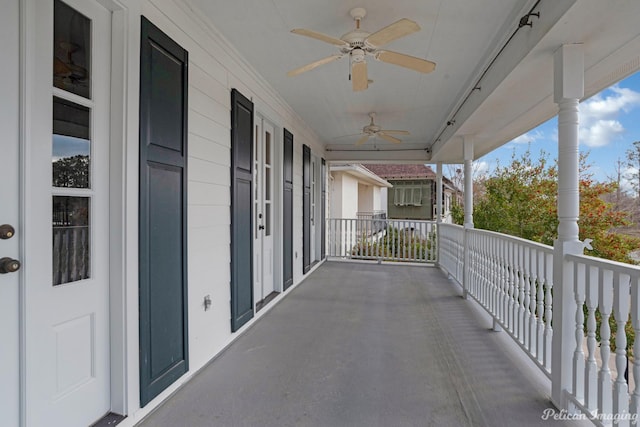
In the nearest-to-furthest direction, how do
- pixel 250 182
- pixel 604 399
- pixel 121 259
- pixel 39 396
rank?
pixel 39 396 < pixel 604 399 < pixel 121 259 < pixel 250 182

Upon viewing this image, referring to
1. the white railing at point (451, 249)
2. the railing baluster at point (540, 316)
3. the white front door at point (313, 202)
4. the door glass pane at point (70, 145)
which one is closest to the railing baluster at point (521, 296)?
the railing baluster at point (540, 316)

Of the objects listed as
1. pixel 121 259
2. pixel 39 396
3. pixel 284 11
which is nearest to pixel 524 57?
pixel 284 11

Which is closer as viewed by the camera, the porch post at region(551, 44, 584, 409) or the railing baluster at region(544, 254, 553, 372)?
the porch post at region(551, 44, 584, 409)

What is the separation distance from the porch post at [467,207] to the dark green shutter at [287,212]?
2.41m

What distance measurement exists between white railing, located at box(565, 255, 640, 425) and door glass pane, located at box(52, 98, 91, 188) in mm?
2569

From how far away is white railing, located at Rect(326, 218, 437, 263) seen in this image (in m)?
7.20

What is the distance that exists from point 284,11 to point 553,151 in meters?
6.70

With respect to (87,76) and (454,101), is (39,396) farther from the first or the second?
(454,101)

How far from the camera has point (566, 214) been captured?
2.06 metres

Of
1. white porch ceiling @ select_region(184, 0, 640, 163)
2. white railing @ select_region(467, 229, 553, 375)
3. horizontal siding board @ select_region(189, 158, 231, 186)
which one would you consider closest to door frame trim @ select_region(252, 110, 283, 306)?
white porch ceiling @ select_region(184, 0, 640, 163)

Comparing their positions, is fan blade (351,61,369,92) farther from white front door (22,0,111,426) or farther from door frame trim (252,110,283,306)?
door frame trim (252,110,283,306)

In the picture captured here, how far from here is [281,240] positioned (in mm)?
4500

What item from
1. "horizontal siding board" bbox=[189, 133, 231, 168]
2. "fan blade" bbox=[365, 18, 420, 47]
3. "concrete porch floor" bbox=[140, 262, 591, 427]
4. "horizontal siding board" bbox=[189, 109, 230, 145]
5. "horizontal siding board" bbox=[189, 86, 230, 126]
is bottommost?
"concrete porch floor" bbox=[140, 262, 591, 427]

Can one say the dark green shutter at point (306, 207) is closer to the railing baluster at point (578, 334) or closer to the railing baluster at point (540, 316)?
the railing baluster at point (540, 316)
